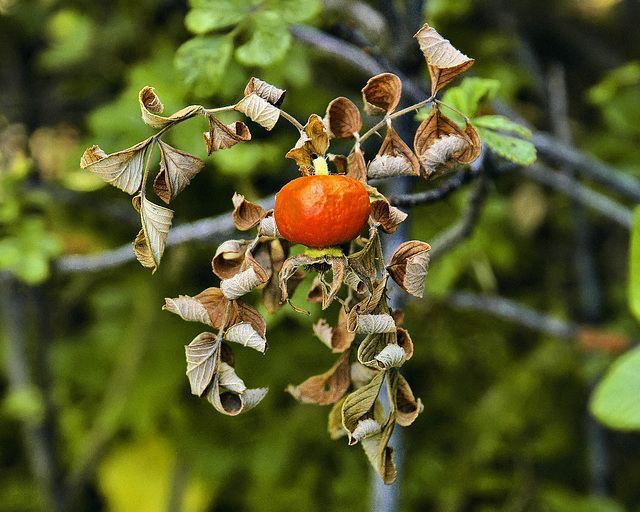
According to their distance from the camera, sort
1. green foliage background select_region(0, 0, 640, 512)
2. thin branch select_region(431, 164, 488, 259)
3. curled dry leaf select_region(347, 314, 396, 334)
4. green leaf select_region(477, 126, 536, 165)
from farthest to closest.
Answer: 1. green foliage background select_region(0, 0, 640, 512)
2. thin branch select_region(431, 164, 488, 259)
3. green leaf select_region(477, 126, 536, 165)
4. curled dry leaf select_region(347, 314, 396, 334)

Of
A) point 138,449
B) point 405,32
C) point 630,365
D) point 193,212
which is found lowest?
point 138,449

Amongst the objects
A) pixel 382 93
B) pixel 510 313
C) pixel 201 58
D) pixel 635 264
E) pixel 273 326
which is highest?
pixel 382 93

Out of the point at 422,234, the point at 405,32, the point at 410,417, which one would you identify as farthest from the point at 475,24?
the point at 410,417

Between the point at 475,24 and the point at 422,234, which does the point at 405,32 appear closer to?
the point at 422,234

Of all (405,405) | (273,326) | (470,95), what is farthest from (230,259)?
(273,326)

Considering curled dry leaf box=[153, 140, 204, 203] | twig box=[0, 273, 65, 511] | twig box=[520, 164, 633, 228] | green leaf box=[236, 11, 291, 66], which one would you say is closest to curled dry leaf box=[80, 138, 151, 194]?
curled dry leaf box=[153, 140, 204, 203]

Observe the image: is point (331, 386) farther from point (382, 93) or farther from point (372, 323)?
point (382, 93)

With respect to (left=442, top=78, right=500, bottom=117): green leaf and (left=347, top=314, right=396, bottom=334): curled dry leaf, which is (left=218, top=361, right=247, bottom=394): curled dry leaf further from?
(left=442, top=78, right=500, bottom=117): green leaf
